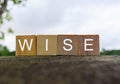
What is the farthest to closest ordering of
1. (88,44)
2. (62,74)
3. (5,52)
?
(5,52) < (88,44) < (62,74)

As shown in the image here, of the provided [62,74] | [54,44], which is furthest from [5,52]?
[62,74]

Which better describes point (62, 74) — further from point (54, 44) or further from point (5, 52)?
point (5, 52)

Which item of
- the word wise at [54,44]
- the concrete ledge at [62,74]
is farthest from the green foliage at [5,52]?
the concrete ledge at [62,74]

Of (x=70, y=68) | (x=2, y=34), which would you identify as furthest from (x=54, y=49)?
(x=2, y=34)

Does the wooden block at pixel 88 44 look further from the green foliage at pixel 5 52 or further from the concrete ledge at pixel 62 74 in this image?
the concrete ledge at pixel 62 74

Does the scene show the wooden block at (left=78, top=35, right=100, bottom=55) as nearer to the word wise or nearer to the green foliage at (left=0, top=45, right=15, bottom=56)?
the word wise

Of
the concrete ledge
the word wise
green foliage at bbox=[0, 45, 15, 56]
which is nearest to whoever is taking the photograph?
the concrete ledge

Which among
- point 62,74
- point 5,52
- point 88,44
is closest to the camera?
point 62,74

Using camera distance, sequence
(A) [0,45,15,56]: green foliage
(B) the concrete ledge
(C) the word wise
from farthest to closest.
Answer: (A) [0,45,15,56]: green foliage → (C) the word wise → (B) the concrete ledge

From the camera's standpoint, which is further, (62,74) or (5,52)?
(5,52)

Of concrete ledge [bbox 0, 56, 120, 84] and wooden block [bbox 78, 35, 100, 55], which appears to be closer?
concrete ledge [bbox 0, 56, 120, 84]

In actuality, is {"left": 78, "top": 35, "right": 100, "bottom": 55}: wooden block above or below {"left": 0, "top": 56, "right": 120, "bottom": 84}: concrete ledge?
above

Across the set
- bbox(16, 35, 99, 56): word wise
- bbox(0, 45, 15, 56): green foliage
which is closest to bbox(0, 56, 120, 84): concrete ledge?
bbox(16, 35, 99, 56): word wise

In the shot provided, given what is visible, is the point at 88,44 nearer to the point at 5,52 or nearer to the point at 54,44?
the point at 54,44
